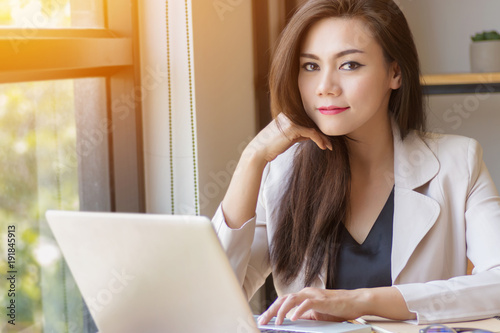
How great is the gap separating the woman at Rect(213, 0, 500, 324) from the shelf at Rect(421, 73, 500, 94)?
39.9 inches

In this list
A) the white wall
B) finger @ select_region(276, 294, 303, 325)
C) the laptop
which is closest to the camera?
the laptop

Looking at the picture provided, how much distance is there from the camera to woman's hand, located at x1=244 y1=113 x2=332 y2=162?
67.1 inches

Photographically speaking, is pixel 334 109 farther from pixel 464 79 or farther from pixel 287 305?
pixel 464 79

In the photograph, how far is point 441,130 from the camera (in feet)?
10.6

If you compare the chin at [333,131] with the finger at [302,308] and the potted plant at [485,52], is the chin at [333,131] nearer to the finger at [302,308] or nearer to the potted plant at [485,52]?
the finger at [302,308]

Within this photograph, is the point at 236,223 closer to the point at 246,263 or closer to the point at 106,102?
the point at 246,263

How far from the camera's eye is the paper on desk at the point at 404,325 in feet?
4.05

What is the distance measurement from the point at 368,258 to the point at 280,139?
37 cm

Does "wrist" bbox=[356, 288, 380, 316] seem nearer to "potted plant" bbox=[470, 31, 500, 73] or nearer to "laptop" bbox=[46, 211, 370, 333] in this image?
"laptop" bbox=[46, 211, 370, 333]

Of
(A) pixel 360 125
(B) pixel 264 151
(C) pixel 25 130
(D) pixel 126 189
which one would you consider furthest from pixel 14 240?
(A) pixel 360 125

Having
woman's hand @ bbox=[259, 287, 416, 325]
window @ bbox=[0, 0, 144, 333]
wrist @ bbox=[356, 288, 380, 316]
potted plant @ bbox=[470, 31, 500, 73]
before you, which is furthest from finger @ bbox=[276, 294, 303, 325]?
potted plant @ bbox=[470, 31, 500, 73]

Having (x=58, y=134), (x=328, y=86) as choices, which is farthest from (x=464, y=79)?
(x=58, y=134)

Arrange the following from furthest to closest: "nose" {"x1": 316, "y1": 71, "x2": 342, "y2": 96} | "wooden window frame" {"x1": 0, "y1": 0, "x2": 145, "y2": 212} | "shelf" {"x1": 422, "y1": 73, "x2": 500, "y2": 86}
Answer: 1. "shelf" {"x1": 422, "y1": 73, "x2": 500, "y2": 86}
2. "wooden window frame" {"x1": 0, "y1": 0, "x2": 145, "y2": 212}
3. "nose" {"x1": 316, "y1": 71, "x2": 342, "y2": 96}

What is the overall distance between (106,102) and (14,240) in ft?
1.87
